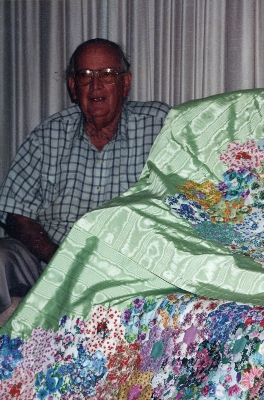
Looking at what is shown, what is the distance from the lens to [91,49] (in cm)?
230

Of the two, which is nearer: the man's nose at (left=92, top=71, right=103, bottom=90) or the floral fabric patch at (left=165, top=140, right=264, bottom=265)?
the floral fabric patch at (left=165, top=140, right=264, bottom=265)

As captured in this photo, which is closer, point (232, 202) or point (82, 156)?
point (232, 202)

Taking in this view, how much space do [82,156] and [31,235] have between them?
33 centimetres

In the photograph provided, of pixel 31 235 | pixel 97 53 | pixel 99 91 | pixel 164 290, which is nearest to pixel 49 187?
pixel 31 235

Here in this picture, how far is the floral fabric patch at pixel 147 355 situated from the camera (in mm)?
1179

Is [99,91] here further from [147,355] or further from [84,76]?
[147,355]

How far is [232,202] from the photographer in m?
1.70

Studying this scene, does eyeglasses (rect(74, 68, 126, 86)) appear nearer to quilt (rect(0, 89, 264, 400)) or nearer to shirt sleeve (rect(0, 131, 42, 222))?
shirt sleeve (rect(0, 131, 42, 222))

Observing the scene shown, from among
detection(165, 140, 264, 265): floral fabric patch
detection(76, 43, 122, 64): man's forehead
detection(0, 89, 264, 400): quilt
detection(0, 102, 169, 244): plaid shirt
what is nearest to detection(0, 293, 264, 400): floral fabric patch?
detection(0, 89, 264, 400): quilt

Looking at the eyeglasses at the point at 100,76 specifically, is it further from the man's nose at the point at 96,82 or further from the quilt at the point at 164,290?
the quilt at the point at 164,290

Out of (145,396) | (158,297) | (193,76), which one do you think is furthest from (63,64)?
(145,396)

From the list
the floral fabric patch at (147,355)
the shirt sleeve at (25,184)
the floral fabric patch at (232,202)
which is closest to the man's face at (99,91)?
the shirt sleeve at (25,184)

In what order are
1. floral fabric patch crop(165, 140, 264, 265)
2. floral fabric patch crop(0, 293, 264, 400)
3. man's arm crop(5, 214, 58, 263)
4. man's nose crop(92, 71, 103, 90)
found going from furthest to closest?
man's nose crop(92, 71, 103, 90) < man's arm crop(5, 214, 58, 263) < floral fabric patch crop(165, 140, 264, 265) < floral fabric patch crop(0, 293, 264, 400)

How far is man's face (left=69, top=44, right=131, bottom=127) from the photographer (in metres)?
2.28
